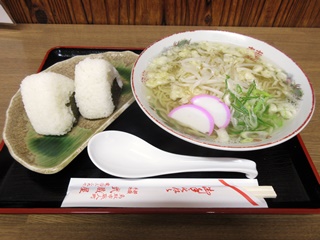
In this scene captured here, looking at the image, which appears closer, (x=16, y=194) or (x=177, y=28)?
(x=16, y=194)

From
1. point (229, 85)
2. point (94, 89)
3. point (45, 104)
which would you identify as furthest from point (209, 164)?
point (45, 104)

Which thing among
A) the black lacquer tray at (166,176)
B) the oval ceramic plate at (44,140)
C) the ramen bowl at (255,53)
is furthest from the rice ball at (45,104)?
the ramen bowl at (255,53)

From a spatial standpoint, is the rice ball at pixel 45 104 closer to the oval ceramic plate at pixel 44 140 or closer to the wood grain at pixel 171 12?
the oval ceramic plate at pixel 44 140

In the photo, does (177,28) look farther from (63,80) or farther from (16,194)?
(16,194)

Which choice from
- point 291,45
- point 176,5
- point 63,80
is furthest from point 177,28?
point 63,80

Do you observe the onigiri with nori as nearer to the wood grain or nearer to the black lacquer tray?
the black lacquer tray

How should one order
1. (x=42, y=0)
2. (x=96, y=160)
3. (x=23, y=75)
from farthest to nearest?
(x=42, y=0) < (x=23, y=75) < (x=96, y=160)
